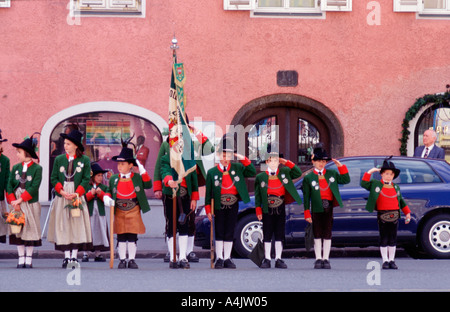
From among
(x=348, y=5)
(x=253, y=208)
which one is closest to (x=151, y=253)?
(x=253, y=208)

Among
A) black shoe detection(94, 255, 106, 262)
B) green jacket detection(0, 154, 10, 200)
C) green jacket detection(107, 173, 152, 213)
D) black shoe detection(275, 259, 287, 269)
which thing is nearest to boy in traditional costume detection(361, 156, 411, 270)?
→ black shoe detection(275, 259, 287, 269)

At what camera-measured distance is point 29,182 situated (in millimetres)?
12352

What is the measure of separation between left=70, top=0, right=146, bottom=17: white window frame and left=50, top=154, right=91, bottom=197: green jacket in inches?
273

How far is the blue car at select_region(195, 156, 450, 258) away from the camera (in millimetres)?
13992

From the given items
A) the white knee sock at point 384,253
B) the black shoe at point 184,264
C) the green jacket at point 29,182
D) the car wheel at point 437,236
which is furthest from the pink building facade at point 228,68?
the white knee sock at point 384,253

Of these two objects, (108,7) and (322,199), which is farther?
(108,7)

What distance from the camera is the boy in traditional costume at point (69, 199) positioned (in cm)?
1220

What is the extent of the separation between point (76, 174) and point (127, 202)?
0.77 metres

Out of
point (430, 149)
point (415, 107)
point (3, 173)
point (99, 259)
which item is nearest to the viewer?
point (3, 173)

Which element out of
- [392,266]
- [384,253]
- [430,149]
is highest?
[430,149]

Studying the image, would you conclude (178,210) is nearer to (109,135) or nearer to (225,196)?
(225,196)

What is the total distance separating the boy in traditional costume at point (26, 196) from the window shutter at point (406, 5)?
9107mm

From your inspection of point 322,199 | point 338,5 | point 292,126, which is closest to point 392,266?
point 322,199

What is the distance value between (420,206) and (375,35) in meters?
5.80
